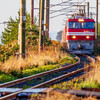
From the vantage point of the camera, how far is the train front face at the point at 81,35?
86.7 feet

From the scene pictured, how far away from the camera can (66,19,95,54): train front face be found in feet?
86.7

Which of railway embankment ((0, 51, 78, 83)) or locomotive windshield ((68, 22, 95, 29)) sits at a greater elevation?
locomotive windshield ((68, 22, 95, 29))

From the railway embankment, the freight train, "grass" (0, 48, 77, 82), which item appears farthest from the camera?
the freight train

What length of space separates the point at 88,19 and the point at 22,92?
63.0ft

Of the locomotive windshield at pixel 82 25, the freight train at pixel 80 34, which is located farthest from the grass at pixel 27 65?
the locomotive windshield at pixel 82 25

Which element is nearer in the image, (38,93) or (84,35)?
(38,93)

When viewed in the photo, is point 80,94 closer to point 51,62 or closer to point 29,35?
point 51,62

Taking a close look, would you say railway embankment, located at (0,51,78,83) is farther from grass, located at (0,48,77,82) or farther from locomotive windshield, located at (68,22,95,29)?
locomotive windshield, located at (68,22,95,29)

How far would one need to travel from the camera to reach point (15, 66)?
14273 millimetres

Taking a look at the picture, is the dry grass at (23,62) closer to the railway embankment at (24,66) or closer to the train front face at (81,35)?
the railway embankment at (24,66)

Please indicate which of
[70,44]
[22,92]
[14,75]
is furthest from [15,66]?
[70,44]

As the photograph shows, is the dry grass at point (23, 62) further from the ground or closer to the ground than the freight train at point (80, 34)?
closer to the ground

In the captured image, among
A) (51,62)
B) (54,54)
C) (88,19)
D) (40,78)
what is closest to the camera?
(40,78)

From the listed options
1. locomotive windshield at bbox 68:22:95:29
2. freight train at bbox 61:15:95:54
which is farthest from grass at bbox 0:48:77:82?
locomotive windshield at bbox 68:22:95:29
